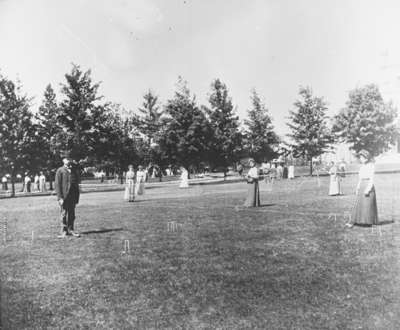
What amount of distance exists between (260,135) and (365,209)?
41389 mm

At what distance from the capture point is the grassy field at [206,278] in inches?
208

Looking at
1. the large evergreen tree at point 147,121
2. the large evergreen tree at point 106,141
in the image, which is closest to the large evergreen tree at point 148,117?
the large evergreen tree at point 147,121

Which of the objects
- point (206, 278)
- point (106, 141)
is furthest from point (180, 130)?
point (206, 278)

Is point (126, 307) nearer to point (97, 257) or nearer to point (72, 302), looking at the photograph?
point (72, 302)

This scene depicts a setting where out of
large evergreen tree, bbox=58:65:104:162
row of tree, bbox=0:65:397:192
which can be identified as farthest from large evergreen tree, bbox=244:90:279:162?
large evergreen tree, bbox=58:65:104:162

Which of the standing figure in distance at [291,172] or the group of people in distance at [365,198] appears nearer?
the group of people in distance at [365,198]

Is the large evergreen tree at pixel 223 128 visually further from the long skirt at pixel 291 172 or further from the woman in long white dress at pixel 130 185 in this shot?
the woman in long white dress at pixel 130 185

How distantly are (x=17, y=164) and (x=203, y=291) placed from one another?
3063 centimetres

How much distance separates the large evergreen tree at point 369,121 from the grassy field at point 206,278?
37.7m

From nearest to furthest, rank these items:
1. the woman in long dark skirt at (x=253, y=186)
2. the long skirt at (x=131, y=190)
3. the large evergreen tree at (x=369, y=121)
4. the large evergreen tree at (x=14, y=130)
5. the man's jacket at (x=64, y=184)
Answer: the man's jacket at (x=64, y=184) < the woman in long dark skirt at (x=253, y=186) < the long skirt at (x=131, y=190) < the large evergreen tree at (x=14, y=130) < the large evergreen tree at (x=369, y=121)

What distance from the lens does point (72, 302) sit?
5844 millimetres

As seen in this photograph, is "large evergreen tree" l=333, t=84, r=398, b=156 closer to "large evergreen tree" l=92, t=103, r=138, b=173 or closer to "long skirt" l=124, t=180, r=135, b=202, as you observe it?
"large evergreen tree" l=92, t=103, r=138, b=173

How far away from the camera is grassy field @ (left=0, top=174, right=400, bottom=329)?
5.28 metres

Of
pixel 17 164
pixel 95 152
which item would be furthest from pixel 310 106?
pixel 17 164
